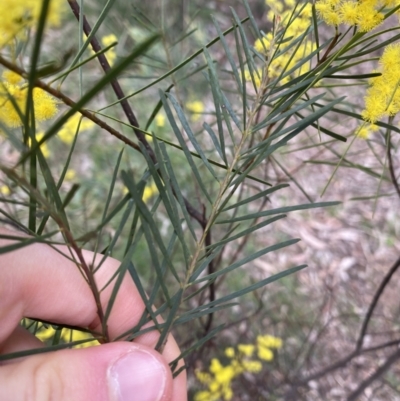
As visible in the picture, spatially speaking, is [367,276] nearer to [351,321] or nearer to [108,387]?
[351,321]

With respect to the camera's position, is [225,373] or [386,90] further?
[225,373]

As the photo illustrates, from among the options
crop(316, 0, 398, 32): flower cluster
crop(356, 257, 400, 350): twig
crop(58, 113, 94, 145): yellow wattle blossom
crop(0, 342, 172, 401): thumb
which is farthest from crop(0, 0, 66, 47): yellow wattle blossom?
crop(58, 113, 94, 145): yellow wattle blossom

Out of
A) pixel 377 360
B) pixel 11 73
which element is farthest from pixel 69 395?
pixel 377 360

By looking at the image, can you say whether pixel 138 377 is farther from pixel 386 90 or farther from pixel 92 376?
pixel 386 90

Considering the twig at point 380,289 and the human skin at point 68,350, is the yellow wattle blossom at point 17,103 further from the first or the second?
the twig at point 380,289

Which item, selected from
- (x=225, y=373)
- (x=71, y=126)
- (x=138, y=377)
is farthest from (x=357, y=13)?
(x=225, y=373)

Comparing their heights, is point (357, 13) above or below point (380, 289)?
above
